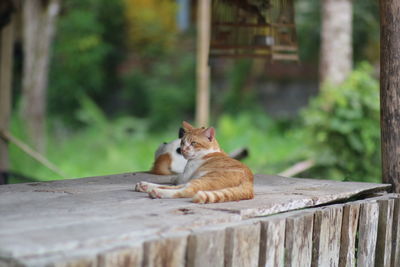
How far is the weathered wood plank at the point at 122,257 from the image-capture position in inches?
105

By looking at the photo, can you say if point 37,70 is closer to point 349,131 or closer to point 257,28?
point 349,131

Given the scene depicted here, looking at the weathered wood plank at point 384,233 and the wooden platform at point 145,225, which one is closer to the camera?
the wooden platform at point 145,225

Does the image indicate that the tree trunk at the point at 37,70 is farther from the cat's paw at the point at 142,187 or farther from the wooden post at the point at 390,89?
the wooden post at the point at 390,89

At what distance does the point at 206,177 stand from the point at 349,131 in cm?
524

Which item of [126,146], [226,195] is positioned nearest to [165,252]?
[226,195]

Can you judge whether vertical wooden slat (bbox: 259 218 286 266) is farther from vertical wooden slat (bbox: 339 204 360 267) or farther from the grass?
the grass

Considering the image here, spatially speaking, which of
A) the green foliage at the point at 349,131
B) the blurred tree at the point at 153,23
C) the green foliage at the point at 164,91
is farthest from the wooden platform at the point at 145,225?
the blurred tree at the point at 153,23

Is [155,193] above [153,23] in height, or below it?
below

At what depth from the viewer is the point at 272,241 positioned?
353cm

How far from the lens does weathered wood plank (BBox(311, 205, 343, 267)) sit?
393 cm

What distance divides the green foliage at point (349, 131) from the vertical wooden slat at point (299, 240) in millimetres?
4994

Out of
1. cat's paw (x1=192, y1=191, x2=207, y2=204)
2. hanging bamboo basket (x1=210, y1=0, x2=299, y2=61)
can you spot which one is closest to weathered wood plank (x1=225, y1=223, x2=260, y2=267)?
cat's paw (x1=192, y1=191, x2=207, y2=204)

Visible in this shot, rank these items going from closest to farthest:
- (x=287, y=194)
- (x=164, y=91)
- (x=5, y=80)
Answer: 1. (x=287, y=194)
2. (x=5, y=80)
3. (x=164, y=91)

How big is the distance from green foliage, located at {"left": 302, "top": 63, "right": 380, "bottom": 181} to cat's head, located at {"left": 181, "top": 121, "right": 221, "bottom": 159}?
468 cm
